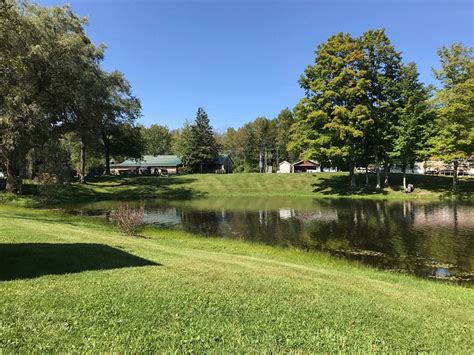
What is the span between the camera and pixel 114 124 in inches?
2499

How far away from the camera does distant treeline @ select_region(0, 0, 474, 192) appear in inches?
1403

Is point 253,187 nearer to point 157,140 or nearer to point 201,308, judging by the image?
point 201,308

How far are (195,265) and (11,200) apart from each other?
1173 inches

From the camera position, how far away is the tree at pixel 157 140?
126m

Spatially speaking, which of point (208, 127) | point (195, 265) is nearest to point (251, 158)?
point (208, 127)

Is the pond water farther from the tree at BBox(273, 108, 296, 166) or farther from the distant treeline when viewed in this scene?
the tree at BBox(273, 108, 296, 166)

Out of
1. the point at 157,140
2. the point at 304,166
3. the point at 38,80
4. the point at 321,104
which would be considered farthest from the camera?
the point at 157,140

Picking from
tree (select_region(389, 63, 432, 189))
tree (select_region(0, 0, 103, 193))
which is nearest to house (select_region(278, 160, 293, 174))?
tree (select_region(389, 63, 432, 189))

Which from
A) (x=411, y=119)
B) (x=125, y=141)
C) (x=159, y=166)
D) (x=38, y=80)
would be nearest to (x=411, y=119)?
(x=411, y=119)

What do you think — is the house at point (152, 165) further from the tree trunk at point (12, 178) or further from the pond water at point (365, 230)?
the pond water at point (365, 230)

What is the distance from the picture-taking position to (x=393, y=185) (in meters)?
52.4

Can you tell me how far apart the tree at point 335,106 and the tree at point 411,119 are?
4.17 metres

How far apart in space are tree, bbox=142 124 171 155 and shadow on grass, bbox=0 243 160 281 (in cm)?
11595

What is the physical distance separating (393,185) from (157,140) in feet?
295
